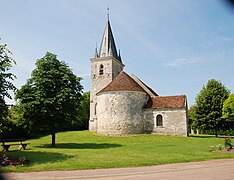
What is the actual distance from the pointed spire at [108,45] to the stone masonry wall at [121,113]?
1280 cm

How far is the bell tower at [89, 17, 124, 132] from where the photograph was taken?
4725 centimetres

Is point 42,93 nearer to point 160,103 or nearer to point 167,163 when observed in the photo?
point 167,163

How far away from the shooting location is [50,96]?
2358 cm

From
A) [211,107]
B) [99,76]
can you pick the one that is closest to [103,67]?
[99,76]

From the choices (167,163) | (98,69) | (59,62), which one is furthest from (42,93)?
(98,69)

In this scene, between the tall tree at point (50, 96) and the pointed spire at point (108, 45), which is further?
the pointed spire at point (108, 45)

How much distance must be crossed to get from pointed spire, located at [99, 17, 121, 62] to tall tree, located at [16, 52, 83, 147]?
78.7 ft

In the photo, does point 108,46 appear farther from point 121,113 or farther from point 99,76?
point 121,113

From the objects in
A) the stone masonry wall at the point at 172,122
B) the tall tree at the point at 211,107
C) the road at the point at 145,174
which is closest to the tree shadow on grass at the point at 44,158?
the road at the point at 145,174

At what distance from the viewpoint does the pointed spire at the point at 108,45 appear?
4856 centimetres

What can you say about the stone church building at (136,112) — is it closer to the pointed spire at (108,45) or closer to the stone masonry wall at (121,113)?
the stone masonry wall at (121,113)

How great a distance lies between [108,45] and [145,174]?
134 ft

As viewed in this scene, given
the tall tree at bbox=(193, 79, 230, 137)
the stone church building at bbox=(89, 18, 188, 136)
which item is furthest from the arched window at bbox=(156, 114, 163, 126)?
the tall tree at bbox=(193, 79, 230, 137)

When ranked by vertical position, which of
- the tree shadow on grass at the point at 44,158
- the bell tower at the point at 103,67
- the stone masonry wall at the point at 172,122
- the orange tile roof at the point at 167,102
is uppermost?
the bell tower at the point at 103,67
